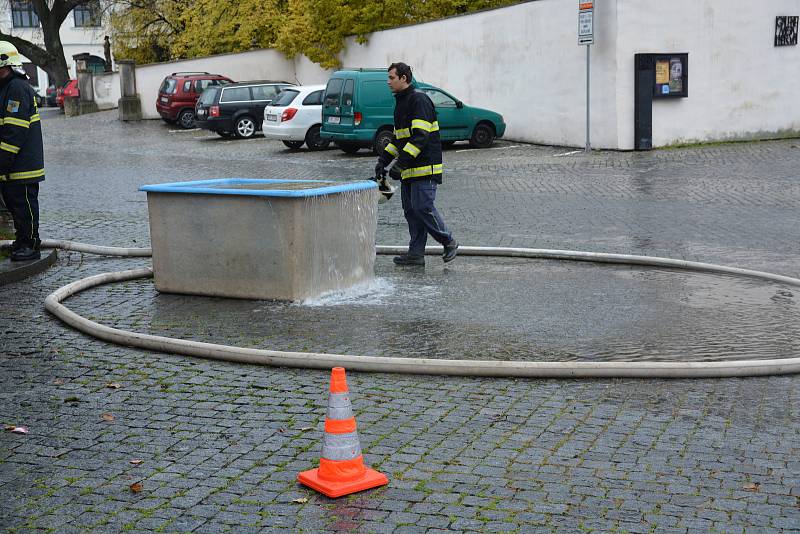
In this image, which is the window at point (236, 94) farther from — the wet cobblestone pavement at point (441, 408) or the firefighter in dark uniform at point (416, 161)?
the firefighter in dark uniform at point (416, 161)

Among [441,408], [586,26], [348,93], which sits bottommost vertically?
[441,408]

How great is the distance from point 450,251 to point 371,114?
14003 mm

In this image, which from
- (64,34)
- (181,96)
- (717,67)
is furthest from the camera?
(64,34)

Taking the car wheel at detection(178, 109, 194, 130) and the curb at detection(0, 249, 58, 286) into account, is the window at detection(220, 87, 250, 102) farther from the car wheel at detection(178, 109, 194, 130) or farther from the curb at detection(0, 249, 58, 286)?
the curb at detection(0, 249, 58, 286)

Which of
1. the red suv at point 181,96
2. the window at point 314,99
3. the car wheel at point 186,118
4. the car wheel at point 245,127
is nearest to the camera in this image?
the window at point 314,99

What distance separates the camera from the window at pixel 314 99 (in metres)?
26.8

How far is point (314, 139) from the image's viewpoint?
88.0 feet

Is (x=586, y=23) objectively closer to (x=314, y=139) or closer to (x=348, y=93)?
(x=348, y=93)

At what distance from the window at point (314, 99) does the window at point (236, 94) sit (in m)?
5.27

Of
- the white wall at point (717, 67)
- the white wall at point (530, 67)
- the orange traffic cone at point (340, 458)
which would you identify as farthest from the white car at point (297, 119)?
the orange traffic cone at point (340, 458)

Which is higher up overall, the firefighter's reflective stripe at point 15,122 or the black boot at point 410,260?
the firefighter's reflective stripe at point 15,122

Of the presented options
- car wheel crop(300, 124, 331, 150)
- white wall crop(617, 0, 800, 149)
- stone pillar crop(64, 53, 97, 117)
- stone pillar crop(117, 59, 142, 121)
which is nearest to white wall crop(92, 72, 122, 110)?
stone pillar crop(64, 53, 97, 117)

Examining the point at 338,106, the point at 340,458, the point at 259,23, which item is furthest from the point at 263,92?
the point at 340,458

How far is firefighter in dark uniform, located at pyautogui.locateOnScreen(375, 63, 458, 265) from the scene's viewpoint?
10.3 metres
